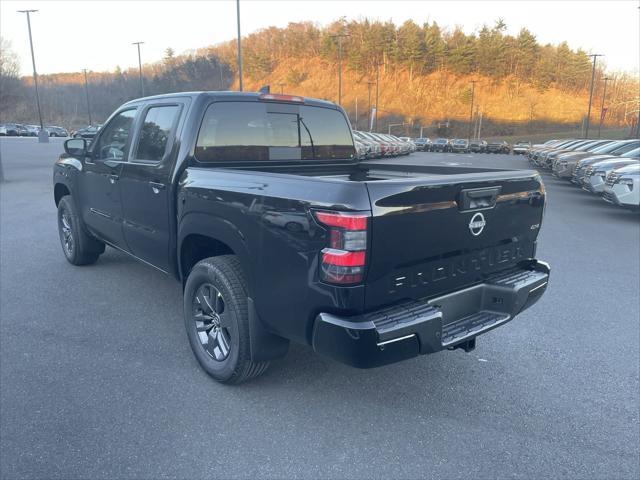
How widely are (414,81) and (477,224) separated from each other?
121 metres

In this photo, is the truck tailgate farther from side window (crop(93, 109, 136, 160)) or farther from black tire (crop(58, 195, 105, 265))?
black tire (crop(58, 195, 105, 265))

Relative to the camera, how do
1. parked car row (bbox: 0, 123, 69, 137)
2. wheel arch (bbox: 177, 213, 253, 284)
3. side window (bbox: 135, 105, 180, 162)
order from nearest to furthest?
wheel arch (bbox: 177, 213, 253, 284)
side window (bbox: 135, 105, 180, 162)
parked car row (bbox: 0, 123, 69, 137)

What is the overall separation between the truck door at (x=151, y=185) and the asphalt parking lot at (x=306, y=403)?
0.74 metres

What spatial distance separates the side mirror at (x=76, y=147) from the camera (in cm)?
539

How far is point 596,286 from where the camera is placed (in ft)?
19.4

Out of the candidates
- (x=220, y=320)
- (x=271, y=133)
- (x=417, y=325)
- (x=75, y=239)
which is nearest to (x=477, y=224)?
(x=417, y=325)

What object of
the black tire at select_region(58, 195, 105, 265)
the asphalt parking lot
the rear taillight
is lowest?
the asphalt parking lot

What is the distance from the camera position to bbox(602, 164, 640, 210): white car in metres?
10.4

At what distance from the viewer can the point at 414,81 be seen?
117 meters

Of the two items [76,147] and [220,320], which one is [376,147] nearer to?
[76,147]

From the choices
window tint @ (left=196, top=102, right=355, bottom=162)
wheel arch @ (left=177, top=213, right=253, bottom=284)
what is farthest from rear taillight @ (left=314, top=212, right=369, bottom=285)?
window tint @ (left=196, top=102, right=355, bottom=162)

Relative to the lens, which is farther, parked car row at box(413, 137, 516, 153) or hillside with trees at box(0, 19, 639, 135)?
hillside with trees at box(0, 19, 639, 135)

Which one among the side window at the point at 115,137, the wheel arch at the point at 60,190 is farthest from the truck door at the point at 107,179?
the wheel arch at the point at 60,190

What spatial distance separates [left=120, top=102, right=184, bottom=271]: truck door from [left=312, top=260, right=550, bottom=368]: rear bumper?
192 cm
